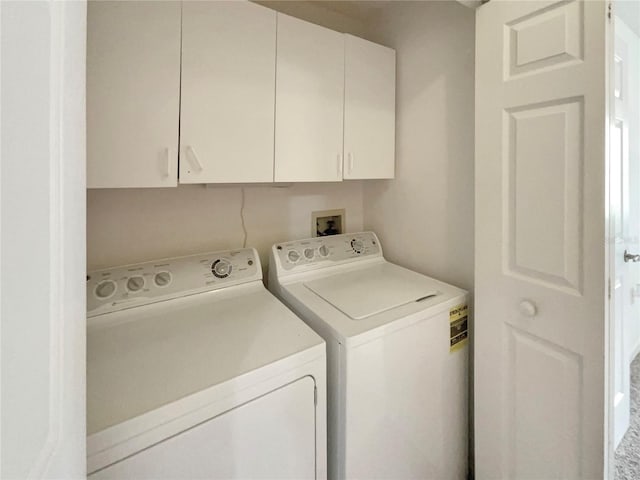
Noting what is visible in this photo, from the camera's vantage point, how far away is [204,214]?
166 centimetres

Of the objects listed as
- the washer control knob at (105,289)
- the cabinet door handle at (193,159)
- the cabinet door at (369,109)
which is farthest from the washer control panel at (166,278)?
the cabinet door at (369,109)

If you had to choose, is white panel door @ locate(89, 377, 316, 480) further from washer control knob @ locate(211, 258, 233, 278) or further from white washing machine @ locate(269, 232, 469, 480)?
washer control knob @ locate(211, 258, 233, 278)

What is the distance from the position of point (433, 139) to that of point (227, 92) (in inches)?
42.5

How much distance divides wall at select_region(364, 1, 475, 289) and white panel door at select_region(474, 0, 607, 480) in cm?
27

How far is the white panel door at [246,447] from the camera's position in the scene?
794 mm

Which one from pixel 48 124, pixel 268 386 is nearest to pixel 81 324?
pixel 48 124

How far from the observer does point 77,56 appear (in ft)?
1.47

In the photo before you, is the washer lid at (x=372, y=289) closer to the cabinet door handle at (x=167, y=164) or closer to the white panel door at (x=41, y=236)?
the cabinet door handle at (x=167, y=164)

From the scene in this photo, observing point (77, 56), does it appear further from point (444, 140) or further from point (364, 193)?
point (364, 193)

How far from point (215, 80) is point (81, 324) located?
1081mm

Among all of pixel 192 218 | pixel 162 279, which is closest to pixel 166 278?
pixel 162 279

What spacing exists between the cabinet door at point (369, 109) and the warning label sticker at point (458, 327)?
85 cm

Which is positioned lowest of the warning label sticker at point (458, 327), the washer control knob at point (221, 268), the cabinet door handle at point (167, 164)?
the warning label sticker at point (458, 327)

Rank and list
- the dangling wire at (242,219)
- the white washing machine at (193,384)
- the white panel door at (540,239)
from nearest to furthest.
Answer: the white washing machine at (193,384)
the white panel door at (540,239)
the dangling wire at (242,219)
